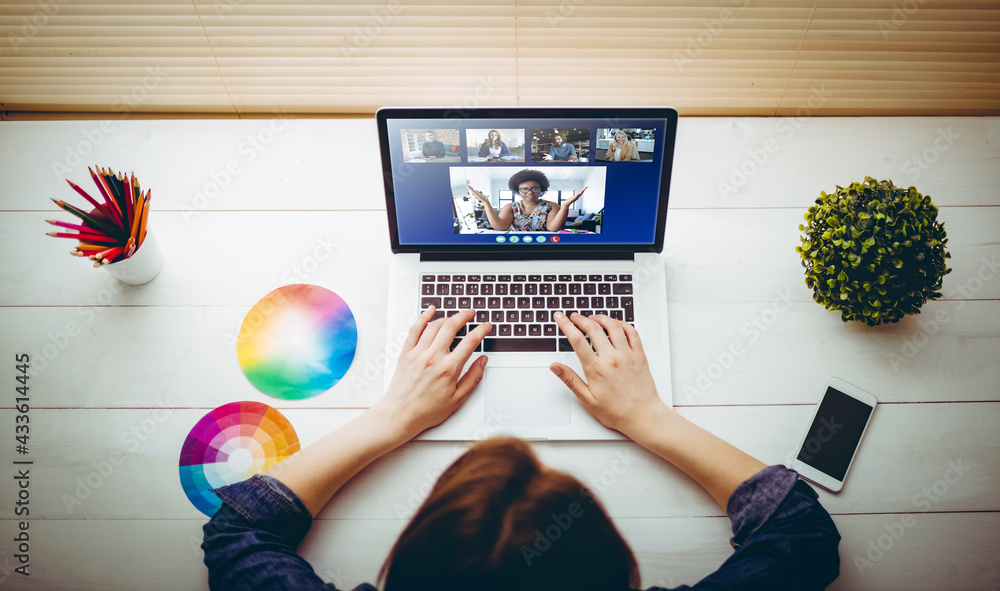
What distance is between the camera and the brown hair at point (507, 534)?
56cm

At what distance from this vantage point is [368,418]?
0.75 m

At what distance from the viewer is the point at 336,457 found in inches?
28.1

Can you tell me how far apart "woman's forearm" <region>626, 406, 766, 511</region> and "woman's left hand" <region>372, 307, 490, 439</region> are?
0.88 feet

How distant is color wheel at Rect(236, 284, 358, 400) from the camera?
2.67 feet

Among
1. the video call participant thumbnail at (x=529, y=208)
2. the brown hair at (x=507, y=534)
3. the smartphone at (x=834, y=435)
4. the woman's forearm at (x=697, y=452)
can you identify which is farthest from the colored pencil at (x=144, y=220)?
the smartphone at (x=834, y=435)

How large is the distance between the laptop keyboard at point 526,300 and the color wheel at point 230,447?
0.99 feet

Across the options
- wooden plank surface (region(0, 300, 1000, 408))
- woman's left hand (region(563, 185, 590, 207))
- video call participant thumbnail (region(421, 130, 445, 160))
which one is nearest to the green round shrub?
wooden plank surface (region(0, 300, 1000, 408))

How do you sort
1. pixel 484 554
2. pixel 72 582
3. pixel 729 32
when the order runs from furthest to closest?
pixel 729 32, pixel 72 582, pixel 484 554

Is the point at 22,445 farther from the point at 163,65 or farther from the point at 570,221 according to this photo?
the point at 570,221

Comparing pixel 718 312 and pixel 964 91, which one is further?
pixel 964 91

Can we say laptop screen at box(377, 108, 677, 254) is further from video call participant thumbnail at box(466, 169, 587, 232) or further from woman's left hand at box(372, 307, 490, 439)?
woman's left hand at box(372, 307, 490, 439)

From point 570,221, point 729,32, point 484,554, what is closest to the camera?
point 484,554

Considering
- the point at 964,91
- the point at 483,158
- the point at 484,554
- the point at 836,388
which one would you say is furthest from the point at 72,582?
the point at 964,91

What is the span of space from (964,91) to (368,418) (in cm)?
138
